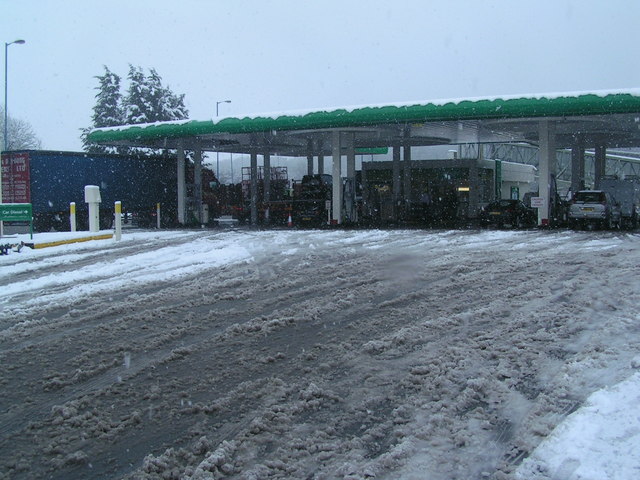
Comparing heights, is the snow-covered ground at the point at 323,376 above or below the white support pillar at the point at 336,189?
below

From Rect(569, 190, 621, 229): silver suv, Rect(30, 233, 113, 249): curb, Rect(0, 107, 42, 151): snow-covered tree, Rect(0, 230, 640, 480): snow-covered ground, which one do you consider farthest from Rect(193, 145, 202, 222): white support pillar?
Rect(0, 107, 42, 151): snow-covered tree

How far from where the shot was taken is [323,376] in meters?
5.74

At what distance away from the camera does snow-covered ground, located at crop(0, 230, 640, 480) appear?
405cm

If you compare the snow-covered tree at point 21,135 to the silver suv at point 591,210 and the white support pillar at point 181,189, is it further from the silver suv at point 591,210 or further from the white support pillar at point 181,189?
the silver suv at point 591,210

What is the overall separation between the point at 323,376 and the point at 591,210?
23.4 m

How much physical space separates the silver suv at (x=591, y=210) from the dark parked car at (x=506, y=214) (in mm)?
3357

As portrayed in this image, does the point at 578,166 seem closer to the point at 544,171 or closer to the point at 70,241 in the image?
the point at 544,171

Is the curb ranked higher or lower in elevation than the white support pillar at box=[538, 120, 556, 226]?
lower

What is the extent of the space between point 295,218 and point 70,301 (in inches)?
955

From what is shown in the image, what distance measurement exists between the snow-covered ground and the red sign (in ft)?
57.3

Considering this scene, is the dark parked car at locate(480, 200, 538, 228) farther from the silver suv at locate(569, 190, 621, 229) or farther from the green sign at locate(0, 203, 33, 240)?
the green sign at locate(0, 203, 33, 240)

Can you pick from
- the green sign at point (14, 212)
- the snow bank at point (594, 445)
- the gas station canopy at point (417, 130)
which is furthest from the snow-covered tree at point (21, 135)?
the snow bank at point (594, 445)

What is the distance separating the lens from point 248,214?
38.2 meters

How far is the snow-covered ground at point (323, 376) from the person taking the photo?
4055 millimetres
